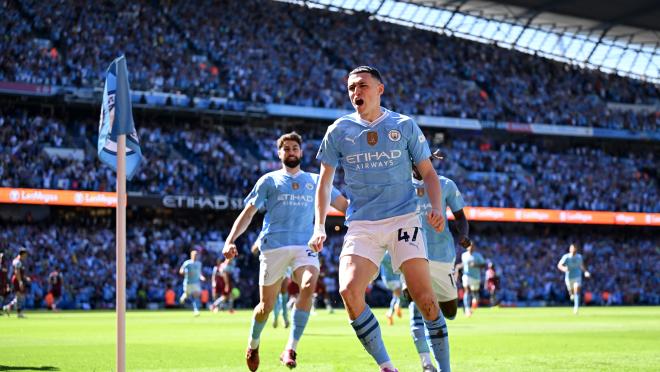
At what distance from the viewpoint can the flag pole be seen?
23.9ft

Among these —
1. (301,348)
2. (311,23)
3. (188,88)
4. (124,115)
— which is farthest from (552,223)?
(124,115)

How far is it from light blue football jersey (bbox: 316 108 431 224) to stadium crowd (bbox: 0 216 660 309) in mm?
34058

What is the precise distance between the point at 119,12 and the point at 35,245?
54.7 feet

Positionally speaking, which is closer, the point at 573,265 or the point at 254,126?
the point at 573,265

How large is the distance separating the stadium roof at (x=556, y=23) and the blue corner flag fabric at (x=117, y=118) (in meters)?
54.1

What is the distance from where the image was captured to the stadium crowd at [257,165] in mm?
45156

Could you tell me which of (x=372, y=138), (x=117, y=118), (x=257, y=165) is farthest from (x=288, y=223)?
(x=257, y=165)

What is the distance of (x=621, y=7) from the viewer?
199ft

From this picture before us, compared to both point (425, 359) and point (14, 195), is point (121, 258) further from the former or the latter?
point (14, 195)

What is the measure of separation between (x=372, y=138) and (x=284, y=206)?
12.6ft

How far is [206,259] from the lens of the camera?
→ 150 feet

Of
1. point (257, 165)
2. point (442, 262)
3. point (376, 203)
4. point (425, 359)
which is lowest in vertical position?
point (425, 359)

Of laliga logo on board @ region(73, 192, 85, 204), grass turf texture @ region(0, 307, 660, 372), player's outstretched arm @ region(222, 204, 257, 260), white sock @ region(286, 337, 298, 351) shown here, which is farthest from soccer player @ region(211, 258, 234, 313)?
white sock @ region(286, 337, 298, 351)

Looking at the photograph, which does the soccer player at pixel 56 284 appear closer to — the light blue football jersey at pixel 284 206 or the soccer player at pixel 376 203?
the light blue football jersey at pixel 284 206
